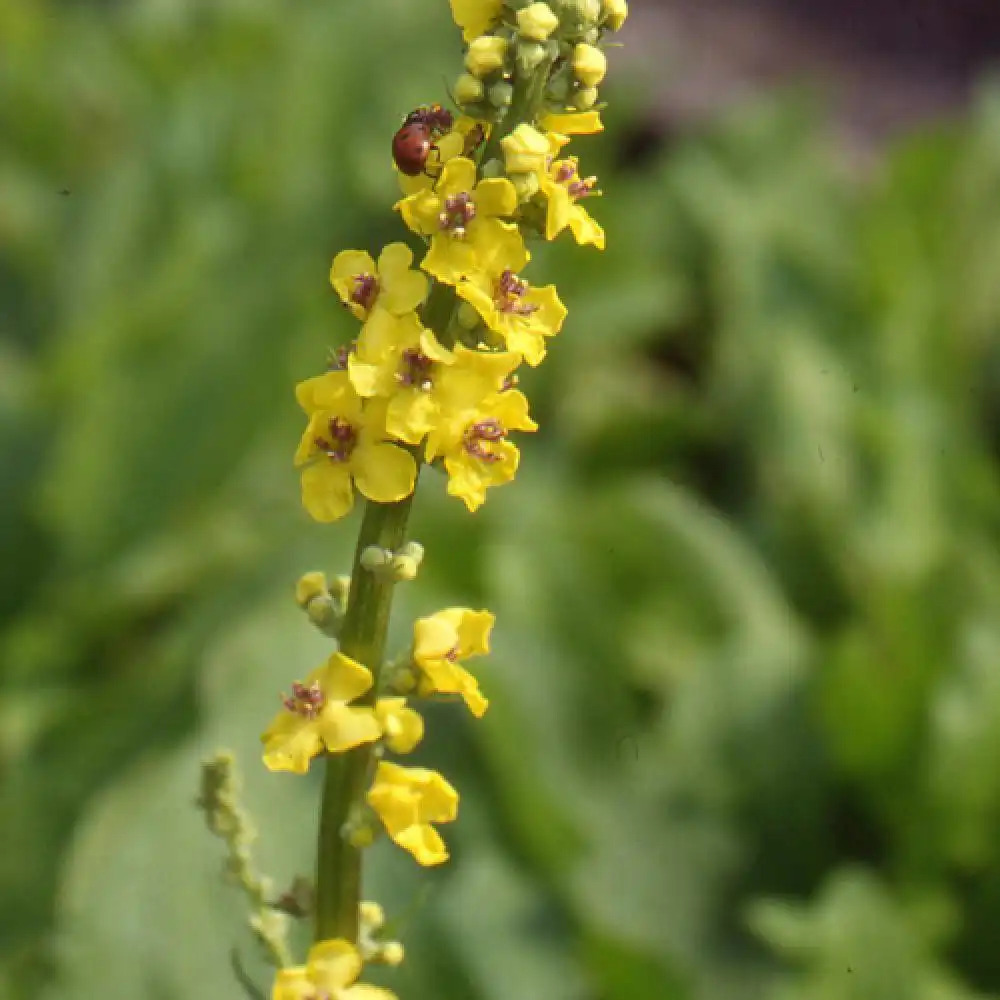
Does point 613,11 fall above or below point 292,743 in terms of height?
above

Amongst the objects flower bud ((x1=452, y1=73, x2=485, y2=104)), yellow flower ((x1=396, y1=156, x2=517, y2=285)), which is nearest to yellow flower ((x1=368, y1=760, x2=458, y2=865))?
yellow flower ((x1=396, y1=156, x2=517, y2=285))

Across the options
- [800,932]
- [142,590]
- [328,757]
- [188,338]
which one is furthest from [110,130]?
[328,757]

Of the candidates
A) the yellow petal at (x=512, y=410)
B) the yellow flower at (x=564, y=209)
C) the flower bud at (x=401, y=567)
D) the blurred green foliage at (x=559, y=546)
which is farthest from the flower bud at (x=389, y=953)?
the blurred green foliage at (x=559, y=546)

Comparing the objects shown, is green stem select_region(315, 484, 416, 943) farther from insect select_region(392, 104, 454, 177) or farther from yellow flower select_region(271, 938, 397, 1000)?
insect select_region(392, 104, 454, 177)

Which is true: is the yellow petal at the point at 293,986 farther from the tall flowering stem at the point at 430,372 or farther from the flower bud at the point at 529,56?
the flower bud at the point at 529,56

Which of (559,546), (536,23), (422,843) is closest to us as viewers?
(536,23)

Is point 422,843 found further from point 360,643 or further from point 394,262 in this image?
point 394,262

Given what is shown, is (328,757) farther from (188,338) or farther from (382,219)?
(382,219)

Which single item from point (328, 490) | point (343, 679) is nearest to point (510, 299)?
point (328, 490)
